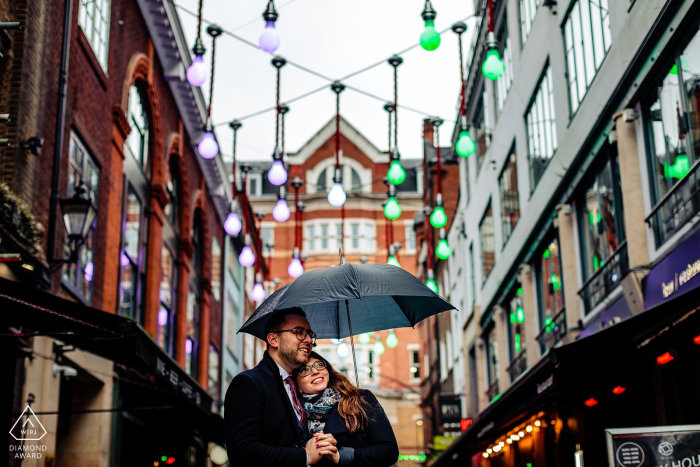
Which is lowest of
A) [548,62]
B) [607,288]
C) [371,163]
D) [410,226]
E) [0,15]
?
[607,288]

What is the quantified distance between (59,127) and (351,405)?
10366 millimetres

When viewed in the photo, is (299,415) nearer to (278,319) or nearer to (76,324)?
(278,319)

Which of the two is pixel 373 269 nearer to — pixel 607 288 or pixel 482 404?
pixel 607 288

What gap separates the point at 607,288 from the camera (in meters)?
14.4

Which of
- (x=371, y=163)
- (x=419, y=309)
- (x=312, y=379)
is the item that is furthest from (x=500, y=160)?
(x=371, y=163)

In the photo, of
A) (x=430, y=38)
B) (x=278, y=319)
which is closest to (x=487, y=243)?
(x=430, y=38)

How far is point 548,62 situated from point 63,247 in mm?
10810

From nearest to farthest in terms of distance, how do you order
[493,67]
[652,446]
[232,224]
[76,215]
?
[652,446], [493,67], [76,215], [232,224]

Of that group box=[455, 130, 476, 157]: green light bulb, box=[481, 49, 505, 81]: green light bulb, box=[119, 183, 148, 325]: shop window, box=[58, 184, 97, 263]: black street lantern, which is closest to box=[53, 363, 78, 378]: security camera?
box=[58, 184, 97, 263]: black street lantern

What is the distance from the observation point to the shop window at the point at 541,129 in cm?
1845

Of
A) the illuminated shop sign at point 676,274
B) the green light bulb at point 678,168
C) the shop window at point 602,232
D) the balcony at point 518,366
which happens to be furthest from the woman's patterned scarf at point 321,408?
the balcony at point 518,366

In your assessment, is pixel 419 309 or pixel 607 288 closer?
pixel 419 309

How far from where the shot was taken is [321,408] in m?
4.39

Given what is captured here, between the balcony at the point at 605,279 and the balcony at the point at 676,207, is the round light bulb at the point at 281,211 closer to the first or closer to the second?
the balcony at the point at 605,279
